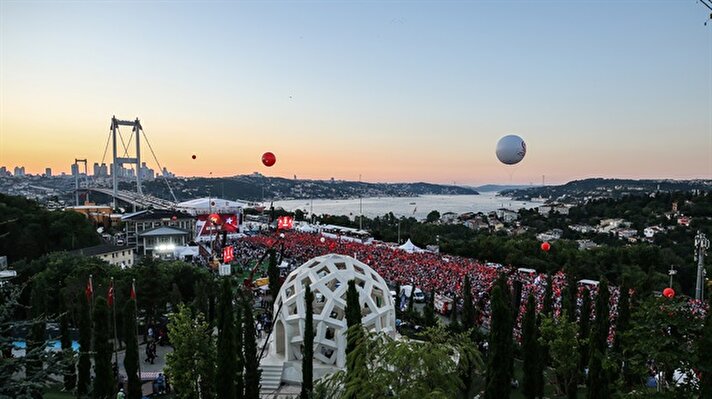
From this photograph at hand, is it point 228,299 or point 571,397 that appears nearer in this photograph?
point 228,299

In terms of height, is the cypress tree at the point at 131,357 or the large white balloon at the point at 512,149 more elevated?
the large white balloon at the point at 512,149

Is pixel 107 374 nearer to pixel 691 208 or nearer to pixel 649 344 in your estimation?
pixel 649 344

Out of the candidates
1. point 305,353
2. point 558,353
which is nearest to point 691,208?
point 558,353

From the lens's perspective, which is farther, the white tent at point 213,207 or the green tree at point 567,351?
the white tent at point 213,207

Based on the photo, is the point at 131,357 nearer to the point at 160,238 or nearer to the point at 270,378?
the point at 270,378

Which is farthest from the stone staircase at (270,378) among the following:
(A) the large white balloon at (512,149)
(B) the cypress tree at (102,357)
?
(A) the large white balloon at (512,149)

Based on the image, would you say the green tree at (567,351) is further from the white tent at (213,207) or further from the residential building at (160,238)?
the white tent at (213,207)
